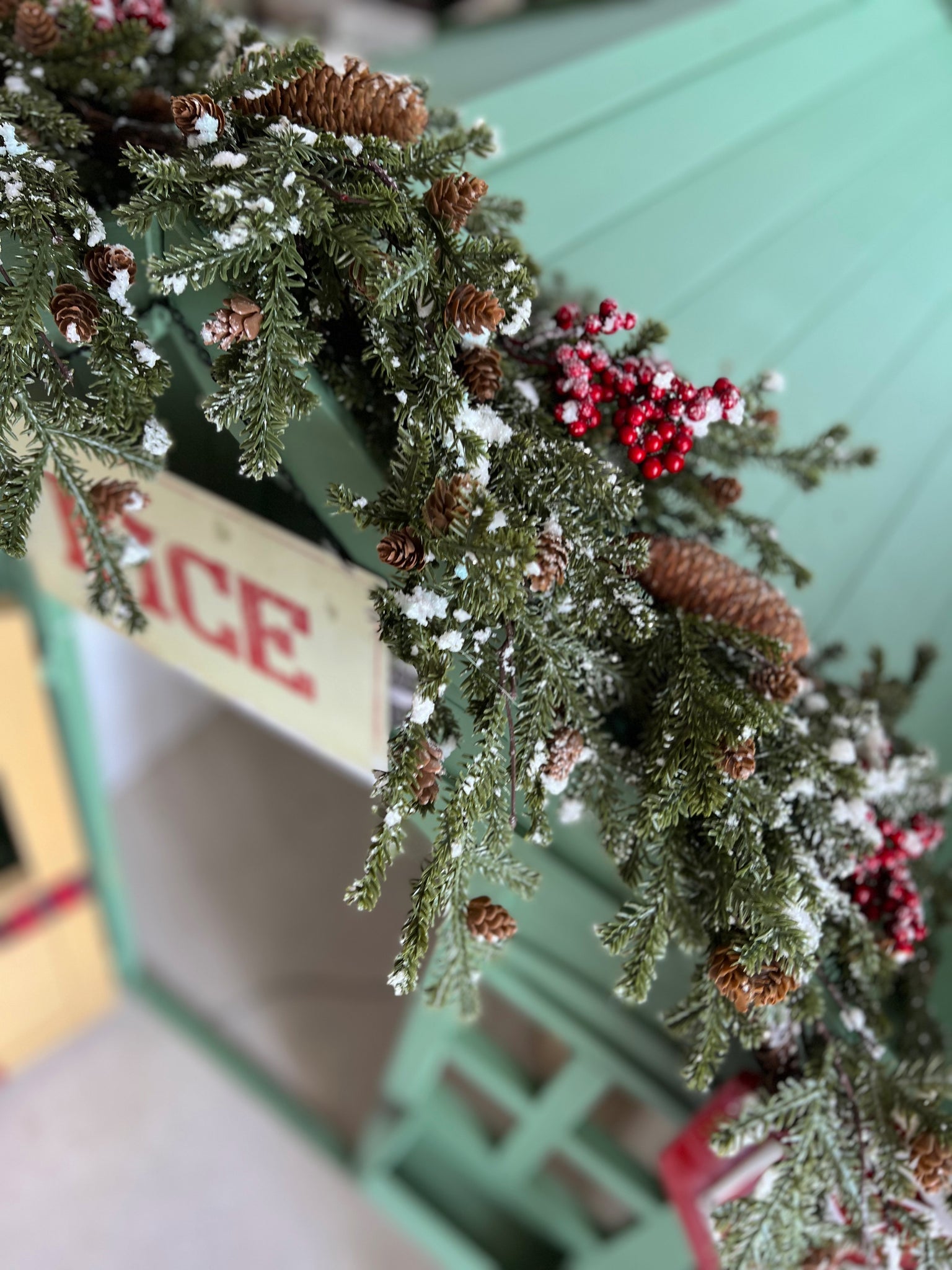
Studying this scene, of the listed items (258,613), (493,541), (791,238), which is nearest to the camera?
(493,541)

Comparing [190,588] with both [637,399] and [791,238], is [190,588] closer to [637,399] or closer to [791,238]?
[637,399]

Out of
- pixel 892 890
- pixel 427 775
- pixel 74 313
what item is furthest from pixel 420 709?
pixel 892 890

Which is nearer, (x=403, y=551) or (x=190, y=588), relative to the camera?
(x=403, y=551)

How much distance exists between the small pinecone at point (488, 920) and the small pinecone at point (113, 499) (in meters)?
0.31

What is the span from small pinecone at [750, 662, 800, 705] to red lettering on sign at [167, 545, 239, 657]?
41cm

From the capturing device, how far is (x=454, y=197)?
1.50 ft

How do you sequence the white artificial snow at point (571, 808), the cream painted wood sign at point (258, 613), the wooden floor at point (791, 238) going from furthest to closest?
the wooden floor at point (791, 238), the cream painted wood sign at point (258, 613), the white artificial snow at point (571, 808)

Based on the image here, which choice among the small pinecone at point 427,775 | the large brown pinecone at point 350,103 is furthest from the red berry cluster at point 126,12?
the small pinecone at point 427,775

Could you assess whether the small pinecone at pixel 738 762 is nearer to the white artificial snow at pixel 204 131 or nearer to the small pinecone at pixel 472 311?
the small pinecone at pixel 472 311

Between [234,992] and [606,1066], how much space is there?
1.02m

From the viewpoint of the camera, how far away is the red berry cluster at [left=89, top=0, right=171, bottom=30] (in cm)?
60

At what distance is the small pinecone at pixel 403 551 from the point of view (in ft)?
1.47

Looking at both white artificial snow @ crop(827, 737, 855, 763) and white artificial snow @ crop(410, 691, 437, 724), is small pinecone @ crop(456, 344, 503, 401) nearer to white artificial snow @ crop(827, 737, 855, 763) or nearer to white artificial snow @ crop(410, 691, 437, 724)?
white artificial snow @ crop(410, 691, 437, 724)

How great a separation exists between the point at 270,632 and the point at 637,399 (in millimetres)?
362
